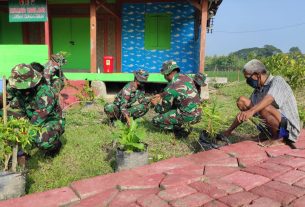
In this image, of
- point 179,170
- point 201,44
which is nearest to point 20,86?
point 179,170

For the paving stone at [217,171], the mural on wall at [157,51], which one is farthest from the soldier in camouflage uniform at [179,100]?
the mural on wall at [157,51]

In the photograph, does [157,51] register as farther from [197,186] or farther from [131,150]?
[197,186]

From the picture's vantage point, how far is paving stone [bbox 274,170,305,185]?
2537 mm

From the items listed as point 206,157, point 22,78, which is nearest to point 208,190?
point 206,157

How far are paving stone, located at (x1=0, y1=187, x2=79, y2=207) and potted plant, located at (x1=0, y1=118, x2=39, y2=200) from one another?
0.27m

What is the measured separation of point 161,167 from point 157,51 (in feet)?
25.8

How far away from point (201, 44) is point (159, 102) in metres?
3.54

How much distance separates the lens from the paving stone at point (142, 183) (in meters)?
2.45

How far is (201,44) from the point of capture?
7.89 metres

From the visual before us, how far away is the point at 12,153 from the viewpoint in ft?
8.66

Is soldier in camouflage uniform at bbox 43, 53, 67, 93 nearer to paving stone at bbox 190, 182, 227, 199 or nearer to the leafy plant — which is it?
the leafy plant

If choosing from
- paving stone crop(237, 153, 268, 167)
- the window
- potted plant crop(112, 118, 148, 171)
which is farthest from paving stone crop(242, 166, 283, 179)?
the window

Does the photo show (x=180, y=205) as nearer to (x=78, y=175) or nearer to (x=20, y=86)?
(x=78, y=175)

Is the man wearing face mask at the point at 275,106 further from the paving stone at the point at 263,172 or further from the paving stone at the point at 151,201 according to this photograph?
the paving stone at the point at 151,201
